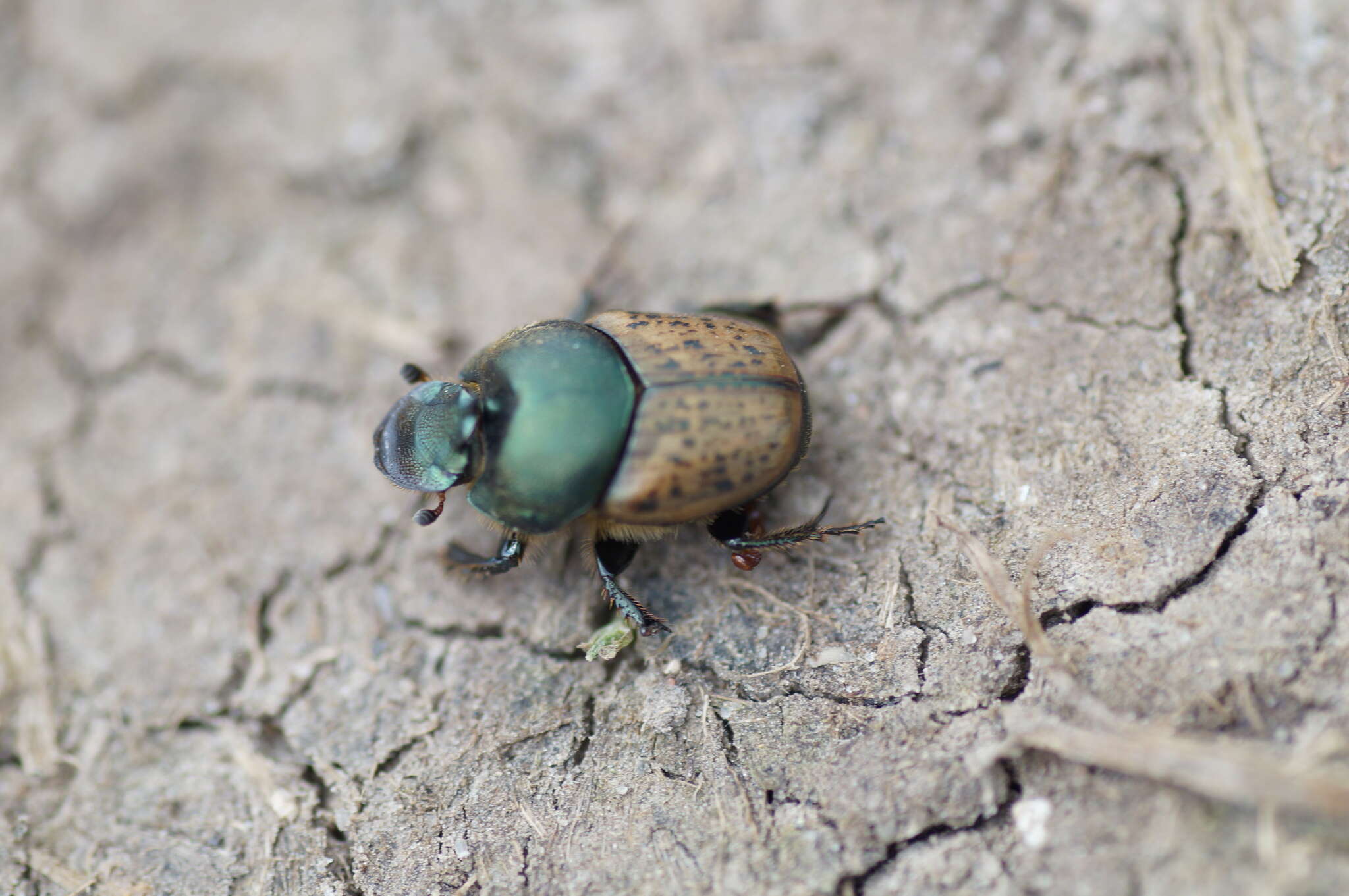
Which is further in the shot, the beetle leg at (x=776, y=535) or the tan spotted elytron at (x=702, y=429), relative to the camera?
the beetle leg at (x=776, y=535)

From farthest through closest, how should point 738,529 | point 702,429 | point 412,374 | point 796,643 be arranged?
point 412,374
point 738,529
point 796,643
point 702,429

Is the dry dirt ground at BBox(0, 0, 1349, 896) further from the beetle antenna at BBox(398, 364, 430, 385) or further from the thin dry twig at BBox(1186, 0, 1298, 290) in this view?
the beetle antenna at BBox(398, 364, 430, 385)

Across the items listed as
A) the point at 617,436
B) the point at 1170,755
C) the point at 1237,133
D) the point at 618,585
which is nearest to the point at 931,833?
the point at 1170,755

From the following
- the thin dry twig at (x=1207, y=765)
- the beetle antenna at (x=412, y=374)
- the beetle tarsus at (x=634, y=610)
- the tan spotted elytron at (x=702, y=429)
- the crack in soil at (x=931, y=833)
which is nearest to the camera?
the thin dry twig at (x=1207, y=765)

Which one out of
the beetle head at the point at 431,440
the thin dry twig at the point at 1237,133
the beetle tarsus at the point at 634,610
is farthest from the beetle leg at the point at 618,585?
the thin dry twig at the point at 1237,133

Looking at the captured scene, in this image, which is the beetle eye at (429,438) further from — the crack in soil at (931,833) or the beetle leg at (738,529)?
the crack in soil at (931,833)

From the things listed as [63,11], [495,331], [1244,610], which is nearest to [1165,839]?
[1244,610]

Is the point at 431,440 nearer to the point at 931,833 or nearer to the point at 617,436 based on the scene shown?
the point at 617,436

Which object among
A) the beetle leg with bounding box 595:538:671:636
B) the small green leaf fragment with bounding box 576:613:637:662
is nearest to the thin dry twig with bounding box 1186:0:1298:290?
the beetle leg with bounding box 595:538:671:636
